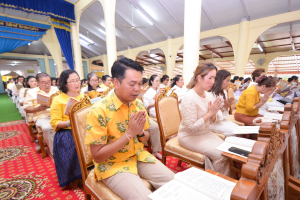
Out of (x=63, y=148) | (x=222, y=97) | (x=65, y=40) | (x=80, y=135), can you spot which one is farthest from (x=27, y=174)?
(x=65, y=40)

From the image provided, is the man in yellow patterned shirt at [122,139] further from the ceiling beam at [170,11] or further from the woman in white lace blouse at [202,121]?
the ceiling beam at [170,11]

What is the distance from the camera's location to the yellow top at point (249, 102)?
2100mm

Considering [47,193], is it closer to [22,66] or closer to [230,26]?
[230,26]

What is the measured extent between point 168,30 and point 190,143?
8775 millimetres

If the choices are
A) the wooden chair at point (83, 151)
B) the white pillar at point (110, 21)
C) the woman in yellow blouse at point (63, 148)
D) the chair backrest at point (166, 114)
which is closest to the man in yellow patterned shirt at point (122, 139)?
the wooden chair at point (83, 151)

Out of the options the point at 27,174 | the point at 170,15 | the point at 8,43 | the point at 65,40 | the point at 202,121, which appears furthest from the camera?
the point at 8,43

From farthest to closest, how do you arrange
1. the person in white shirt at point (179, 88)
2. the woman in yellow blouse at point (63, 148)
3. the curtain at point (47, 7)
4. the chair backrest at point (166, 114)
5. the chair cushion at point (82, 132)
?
1. the curtain at point (47, 7)
2. the person in white shirt at point (179, 88)
3. the chair backrest at point (166, 114)
4. the woman in yellow blouse at point (63, 148)
5. the chair cushion at point (82, 132)

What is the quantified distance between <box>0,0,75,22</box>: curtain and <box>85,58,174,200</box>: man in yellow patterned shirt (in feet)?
23.8

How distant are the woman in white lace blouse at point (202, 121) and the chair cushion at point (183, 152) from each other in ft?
0.12

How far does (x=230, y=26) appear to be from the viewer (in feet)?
22.4

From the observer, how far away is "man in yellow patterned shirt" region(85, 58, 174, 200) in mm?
886

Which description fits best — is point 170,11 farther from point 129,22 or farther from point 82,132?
point 82,132

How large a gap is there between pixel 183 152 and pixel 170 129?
1.15 feet

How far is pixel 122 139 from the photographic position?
2.95 ft
